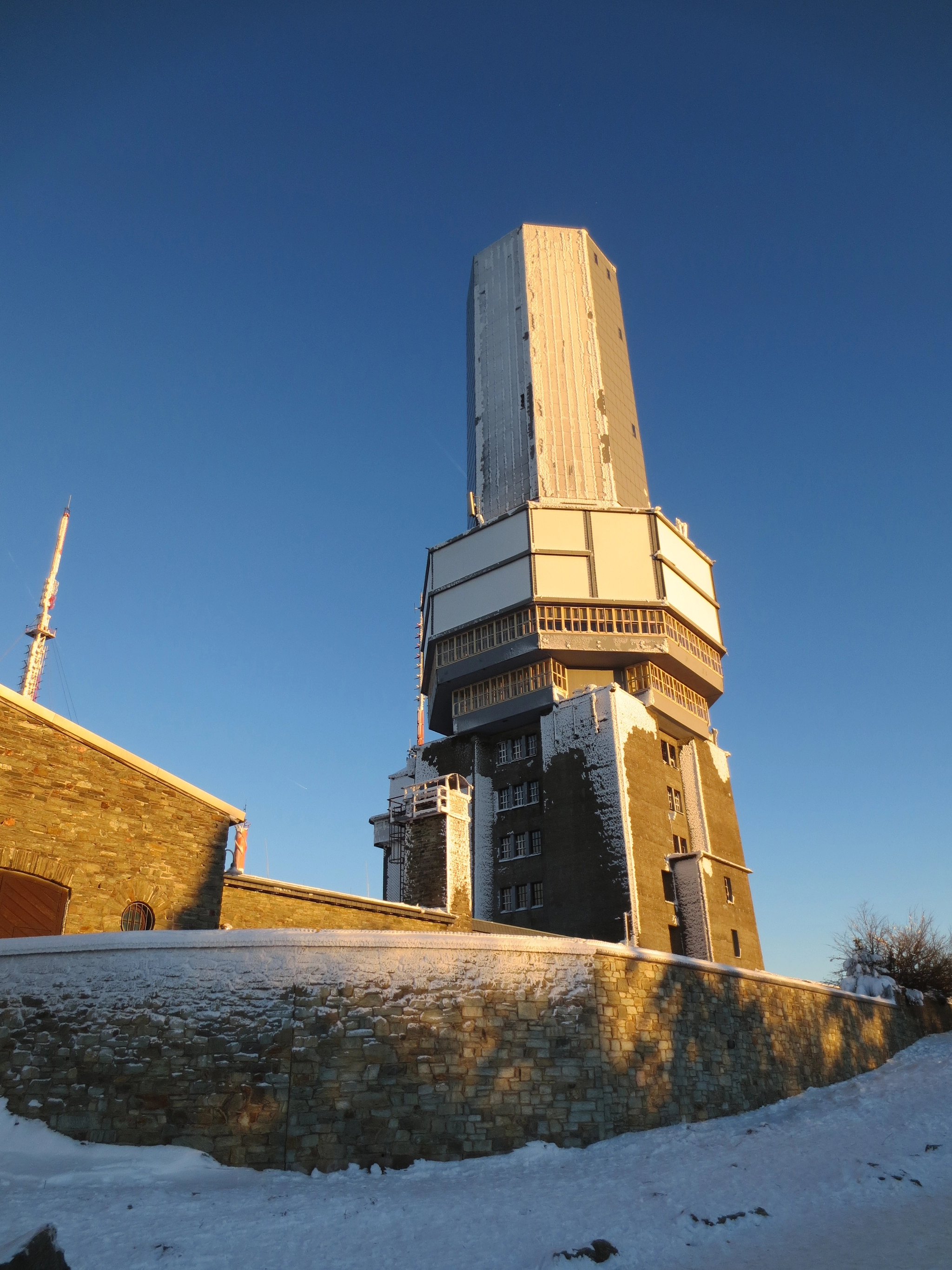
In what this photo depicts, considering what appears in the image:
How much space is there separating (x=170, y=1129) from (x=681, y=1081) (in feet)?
37.3

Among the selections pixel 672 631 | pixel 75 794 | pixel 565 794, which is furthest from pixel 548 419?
pixel 75 794

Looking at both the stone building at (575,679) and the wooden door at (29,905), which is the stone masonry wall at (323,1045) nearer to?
the wooden door at (29,905)

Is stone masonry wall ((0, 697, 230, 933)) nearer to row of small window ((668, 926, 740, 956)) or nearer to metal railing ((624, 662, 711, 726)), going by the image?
row of small window ((668, 926, 740, 956))

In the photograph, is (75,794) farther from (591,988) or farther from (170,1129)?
(591,988)

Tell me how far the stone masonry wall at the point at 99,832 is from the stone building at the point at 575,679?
41.5ft

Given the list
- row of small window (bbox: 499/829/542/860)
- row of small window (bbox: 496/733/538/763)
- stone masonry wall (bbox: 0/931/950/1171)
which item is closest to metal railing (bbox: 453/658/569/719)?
row of small window (bbox: 496/733/538/763)

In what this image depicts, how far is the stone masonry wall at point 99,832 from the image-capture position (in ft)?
61.7

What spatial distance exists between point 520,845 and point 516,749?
4.93 metres

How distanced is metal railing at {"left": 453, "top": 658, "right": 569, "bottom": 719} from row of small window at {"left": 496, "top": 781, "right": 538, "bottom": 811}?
4.22 meters

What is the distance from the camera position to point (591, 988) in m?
18.4

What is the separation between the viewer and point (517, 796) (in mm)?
42031

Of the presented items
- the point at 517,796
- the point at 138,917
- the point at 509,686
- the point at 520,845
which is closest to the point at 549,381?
the point at 509,686

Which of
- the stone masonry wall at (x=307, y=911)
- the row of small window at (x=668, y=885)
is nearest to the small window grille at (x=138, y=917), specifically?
the stone masonry wall at (x=307, y=911)

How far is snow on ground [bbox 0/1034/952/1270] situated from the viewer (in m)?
11.5
